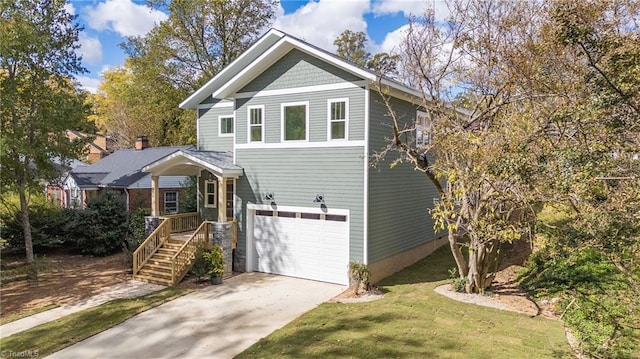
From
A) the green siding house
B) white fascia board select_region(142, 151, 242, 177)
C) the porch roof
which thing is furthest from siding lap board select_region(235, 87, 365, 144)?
white fascia board select_region(142, 151, 242, 177)

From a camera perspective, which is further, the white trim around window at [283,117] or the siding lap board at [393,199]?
the white trim around window at [283,117]

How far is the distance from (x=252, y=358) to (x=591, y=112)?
22.5ft

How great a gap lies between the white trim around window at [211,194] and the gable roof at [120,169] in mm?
5660

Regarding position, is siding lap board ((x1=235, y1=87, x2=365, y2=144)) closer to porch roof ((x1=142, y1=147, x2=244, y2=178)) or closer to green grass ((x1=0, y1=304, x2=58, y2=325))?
porch roof ((x1=142, y1=147, x2=244, y2=178))

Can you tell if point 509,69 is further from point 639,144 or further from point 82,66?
point 82,66

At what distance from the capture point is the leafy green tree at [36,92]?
12711mm

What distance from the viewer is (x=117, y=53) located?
95.2ft

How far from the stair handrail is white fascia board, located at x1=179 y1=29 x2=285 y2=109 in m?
5.33

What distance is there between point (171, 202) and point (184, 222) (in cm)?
731

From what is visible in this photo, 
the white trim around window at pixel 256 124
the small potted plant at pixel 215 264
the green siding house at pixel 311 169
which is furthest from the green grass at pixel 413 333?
the white trim around window at pixel 256 124

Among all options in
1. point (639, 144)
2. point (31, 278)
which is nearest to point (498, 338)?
point (639, 144)

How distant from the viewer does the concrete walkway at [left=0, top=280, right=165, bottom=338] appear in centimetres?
939

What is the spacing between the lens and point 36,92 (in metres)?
13.7

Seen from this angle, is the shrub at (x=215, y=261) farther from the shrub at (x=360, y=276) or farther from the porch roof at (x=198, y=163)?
the shrub at (x=360, y=276)
